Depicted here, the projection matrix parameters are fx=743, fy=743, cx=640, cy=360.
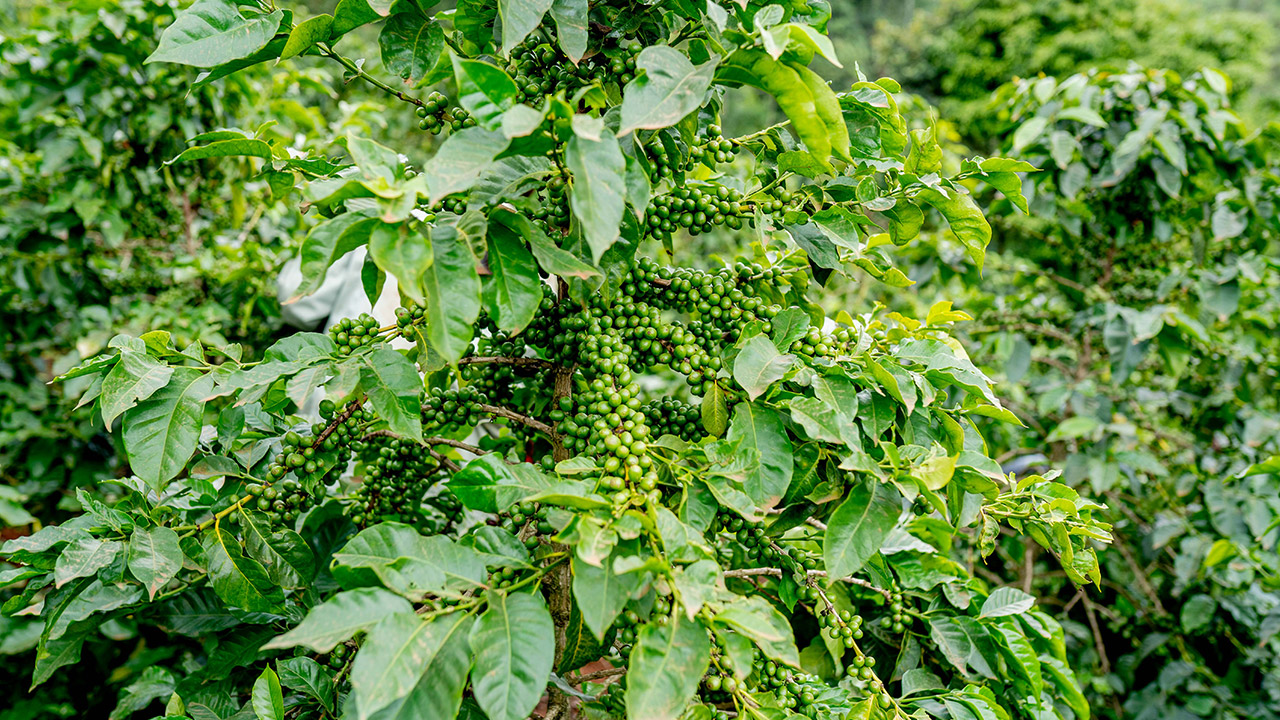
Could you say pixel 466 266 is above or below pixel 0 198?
above

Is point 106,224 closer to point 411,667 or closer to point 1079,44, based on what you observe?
point 411,667

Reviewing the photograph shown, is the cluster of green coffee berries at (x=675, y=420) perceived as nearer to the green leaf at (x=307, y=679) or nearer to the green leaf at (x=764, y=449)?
the green leaf at (x=764, y=449)

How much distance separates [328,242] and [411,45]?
1.07 feet

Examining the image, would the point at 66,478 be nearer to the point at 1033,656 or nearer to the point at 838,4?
the point at 1033,656

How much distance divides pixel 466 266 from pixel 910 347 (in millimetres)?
591

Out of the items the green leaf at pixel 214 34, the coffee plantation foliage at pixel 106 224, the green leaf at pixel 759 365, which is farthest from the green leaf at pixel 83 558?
the coffee plantation foliage at pixel 106 224

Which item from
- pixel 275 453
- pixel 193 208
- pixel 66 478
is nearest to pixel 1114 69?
pixel 275 453

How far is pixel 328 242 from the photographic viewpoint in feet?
2.30

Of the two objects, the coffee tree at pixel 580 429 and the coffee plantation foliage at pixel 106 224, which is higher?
the coffee tree at pixel 580 429

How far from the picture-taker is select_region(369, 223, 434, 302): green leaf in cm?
64

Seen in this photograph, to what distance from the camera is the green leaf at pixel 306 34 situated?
84 centimetres

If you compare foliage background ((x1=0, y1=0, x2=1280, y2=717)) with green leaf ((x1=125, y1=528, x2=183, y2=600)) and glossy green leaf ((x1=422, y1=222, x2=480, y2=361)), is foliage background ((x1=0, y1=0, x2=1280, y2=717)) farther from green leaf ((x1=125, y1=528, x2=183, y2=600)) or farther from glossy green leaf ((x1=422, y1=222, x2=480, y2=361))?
glossy green leaf ((x1=422, y1=222, x2=480, y2=361))

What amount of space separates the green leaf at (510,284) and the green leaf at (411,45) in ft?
0.84

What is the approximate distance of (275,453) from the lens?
1.12 meters
